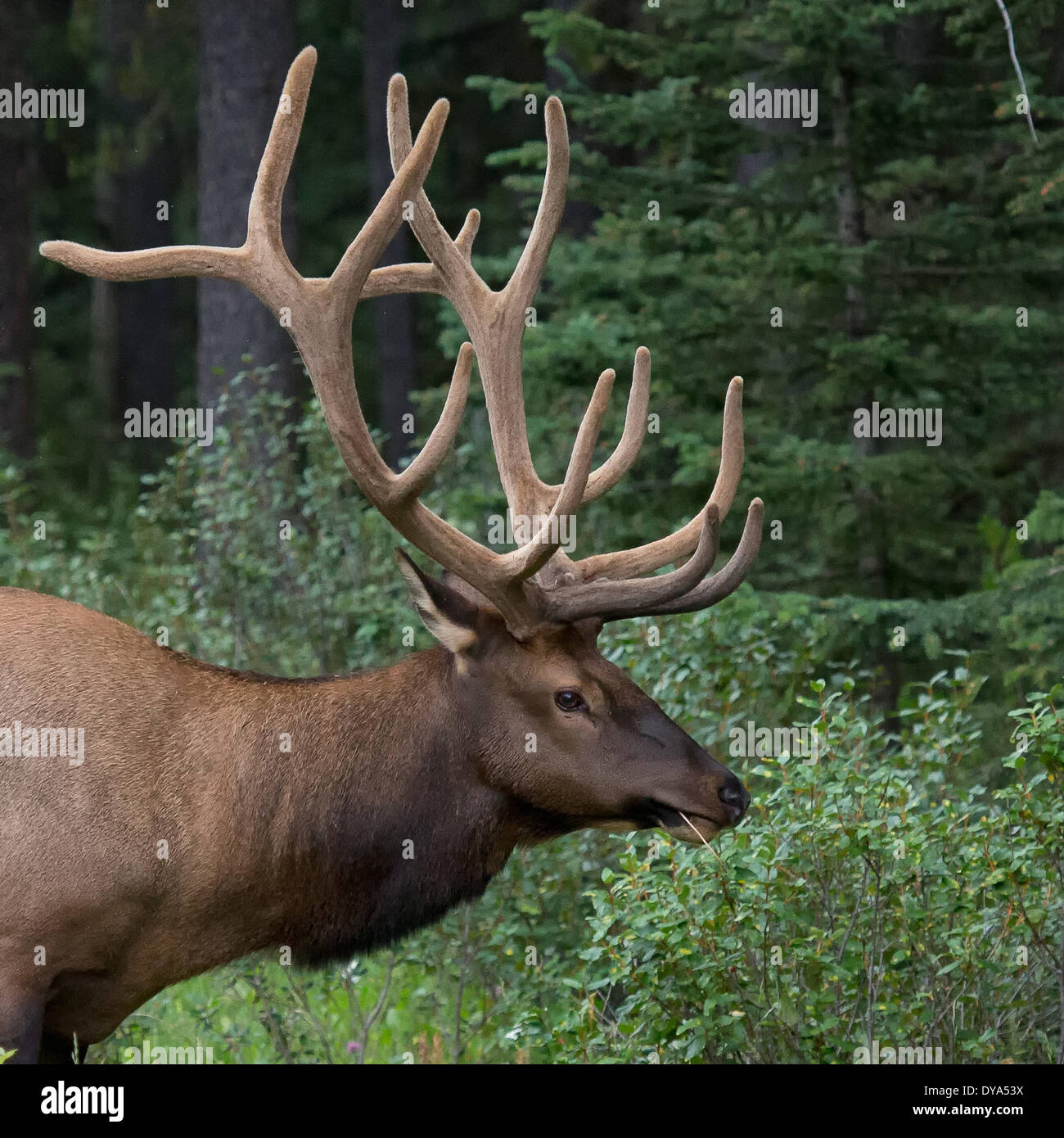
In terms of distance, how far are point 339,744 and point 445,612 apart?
1.65 ft

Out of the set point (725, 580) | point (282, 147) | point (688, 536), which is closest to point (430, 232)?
point (282, 147)

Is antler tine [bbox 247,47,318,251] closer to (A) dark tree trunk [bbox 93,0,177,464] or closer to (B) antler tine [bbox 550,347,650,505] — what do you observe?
(B) antler tine [bbox 550,347,650,505]

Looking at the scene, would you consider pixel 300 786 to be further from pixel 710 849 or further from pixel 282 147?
pixel 282 147

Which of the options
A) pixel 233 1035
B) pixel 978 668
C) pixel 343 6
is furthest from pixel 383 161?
pixel 233 1035

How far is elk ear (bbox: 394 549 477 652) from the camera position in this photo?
4.71 m

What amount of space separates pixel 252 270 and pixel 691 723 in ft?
9.20

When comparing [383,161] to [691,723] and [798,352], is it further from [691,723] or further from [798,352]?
[691,723]

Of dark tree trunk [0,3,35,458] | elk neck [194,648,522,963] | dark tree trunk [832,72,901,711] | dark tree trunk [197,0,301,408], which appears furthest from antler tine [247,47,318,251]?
dark tree trunk [0,3,35,458]

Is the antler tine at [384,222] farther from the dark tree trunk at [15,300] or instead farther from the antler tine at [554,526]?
the dark tree trunk at [15,300]

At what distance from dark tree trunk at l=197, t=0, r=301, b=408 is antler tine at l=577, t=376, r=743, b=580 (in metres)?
8.00

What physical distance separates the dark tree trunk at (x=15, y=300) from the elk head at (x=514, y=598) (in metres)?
11.2

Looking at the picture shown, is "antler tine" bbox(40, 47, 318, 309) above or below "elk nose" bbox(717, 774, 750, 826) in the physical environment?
above

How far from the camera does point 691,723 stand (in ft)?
22.1

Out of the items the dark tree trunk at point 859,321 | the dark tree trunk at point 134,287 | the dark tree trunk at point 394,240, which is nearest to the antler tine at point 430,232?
the dark tree trunk at point 859,321
